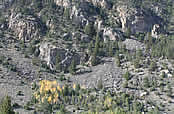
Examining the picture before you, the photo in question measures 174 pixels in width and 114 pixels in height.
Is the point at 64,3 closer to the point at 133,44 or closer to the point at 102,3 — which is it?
the point at 102,3

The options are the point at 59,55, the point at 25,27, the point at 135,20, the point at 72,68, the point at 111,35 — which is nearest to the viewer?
the point at 72,68

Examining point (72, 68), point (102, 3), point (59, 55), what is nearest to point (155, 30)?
point (102, 3)

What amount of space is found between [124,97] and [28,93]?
112 feet

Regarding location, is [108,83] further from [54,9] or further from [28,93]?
[54,9]

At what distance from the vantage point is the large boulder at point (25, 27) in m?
132

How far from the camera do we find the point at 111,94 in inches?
3487

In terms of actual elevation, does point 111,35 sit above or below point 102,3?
below

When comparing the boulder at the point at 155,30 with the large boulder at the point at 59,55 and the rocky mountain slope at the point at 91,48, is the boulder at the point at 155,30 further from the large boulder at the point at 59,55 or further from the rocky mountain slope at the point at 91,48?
the large boulder at the point at 59,55

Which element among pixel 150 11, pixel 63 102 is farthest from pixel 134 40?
pixel 63 102

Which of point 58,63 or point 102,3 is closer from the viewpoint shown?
point 58,63

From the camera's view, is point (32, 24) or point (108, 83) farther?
point (32, 24)

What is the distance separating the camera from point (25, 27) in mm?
133500

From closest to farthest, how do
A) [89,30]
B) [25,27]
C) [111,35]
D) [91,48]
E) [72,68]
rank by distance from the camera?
[72,68], [91,48], [111,35], [25,27], [89,30]

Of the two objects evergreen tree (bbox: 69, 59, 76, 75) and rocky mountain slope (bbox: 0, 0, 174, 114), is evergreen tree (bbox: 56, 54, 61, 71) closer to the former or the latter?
rocky mountain slope (bbox: 0, 0, 174, 114)
